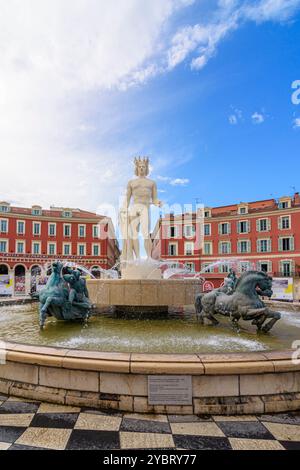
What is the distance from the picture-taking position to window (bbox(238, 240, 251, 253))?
4094 centimetres

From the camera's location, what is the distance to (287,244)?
124 ft

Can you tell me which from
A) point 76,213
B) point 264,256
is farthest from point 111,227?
point 264,256

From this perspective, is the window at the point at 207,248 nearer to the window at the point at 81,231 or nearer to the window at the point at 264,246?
the window at the point at 264,246

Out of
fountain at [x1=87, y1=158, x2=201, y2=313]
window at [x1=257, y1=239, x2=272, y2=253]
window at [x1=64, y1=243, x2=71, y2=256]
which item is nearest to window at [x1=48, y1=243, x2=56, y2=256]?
window at [x1=64, y1=243, x2=71, y2=256]

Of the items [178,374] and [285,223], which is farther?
[285,223]

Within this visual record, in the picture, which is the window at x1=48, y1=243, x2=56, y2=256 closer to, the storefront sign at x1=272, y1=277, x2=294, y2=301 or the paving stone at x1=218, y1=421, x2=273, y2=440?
the storefront sign at x1=272, y1=277, x2=294, y2=301

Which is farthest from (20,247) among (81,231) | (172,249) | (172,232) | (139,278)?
(139,278)

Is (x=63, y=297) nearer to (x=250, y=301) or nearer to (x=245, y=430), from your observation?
(x=250, y=301)

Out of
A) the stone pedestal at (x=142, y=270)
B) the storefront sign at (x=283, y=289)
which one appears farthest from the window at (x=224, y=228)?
the stone pedestal at (x=142, y=270)

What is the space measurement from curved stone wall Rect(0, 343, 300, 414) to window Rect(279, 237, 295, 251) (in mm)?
37552

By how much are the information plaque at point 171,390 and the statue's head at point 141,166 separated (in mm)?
7413

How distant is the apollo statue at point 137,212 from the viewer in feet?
30.5

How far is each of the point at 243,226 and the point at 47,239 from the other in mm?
29746

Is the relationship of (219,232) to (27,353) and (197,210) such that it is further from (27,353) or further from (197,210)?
(27,353)
